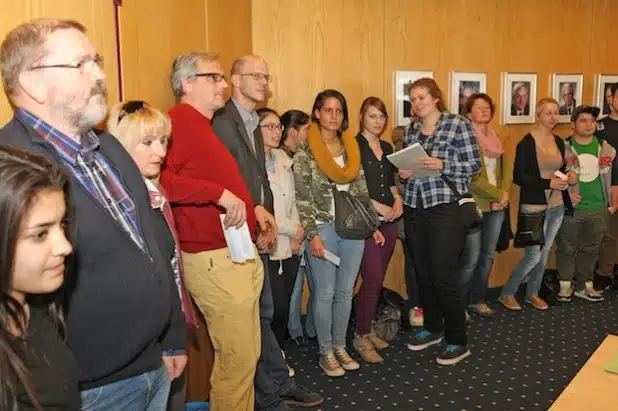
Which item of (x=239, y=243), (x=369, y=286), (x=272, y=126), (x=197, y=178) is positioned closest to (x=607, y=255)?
(x=369, y=286)

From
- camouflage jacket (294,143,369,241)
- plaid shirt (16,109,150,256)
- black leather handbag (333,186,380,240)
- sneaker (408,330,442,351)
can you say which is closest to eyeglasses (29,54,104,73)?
plaid shirt (16,109,150,256)

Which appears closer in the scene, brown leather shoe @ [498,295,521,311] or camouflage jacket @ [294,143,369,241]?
camouflage jacket @ [294,143,369,241]

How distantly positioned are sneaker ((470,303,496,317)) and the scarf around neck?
1176mm

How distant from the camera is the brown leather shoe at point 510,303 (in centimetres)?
462

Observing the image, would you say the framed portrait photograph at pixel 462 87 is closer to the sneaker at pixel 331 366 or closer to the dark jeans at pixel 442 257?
the dark jeans at pixel 442 257

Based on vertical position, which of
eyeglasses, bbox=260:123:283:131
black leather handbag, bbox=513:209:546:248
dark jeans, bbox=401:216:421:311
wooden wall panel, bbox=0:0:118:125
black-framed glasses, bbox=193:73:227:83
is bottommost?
dark jeans, bbox=401:216:421:311

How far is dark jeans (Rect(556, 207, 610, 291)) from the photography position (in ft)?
15.6

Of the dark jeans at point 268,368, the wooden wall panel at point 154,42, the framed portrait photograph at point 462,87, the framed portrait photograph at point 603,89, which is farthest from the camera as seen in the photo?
the framed portrait photograph at point 603,89

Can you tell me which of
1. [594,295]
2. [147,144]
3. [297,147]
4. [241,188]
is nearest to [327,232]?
[297,147]

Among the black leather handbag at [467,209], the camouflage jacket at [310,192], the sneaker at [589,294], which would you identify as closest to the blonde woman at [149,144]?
the camouflage jacket at [310,192]

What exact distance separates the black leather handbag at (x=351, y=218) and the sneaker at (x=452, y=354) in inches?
36.1

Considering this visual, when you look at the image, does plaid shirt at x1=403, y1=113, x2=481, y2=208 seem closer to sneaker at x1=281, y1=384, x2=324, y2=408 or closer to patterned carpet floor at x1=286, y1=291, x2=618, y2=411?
patterned carpet floor at x1=286, y1=291, x2=618, y2=411

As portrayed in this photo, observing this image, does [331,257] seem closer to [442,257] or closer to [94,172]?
[442,257]

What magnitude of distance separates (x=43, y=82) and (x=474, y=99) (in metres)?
3.54
